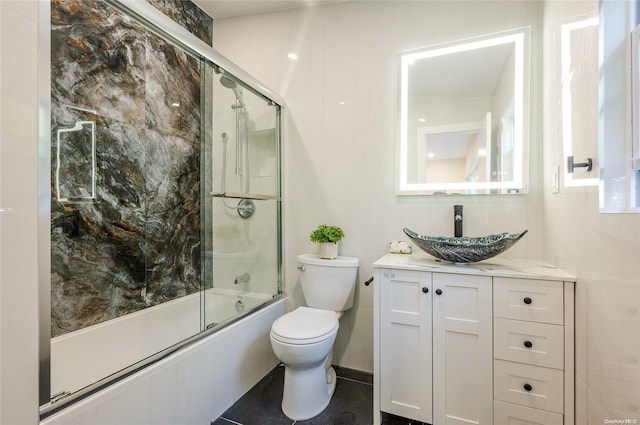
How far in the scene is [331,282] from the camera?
188 cm

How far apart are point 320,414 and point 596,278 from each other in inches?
55.8

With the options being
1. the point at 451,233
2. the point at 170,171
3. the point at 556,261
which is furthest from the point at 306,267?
the point at 556,261

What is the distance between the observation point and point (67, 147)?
1.52m

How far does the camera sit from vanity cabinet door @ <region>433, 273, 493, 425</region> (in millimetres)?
1327

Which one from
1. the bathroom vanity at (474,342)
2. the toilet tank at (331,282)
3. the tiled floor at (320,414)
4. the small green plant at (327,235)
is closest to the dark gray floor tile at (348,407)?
the tiled floor at (320,414)

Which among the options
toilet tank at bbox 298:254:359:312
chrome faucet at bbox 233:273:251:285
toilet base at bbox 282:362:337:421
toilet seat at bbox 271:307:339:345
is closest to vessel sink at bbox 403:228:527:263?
toilet tank at bbox 298:254:359:312

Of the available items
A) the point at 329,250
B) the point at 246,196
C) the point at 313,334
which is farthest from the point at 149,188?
the point at 313,334

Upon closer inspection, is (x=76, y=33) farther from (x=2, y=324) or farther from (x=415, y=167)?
(x=415, y=167)

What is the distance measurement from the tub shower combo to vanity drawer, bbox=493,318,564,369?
1.39 metres

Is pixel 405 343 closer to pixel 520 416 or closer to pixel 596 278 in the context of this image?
pixel 520 416

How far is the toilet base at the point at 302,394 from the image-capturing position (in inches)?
61.3

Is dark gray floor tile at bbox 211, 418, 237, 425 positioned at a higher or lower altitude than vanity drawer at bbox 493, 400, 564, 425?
lower

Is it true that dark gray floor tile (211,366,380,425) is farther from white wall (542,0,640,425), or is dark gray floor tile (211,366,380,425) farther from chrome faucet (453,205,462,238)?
chrome faucet (453,205,462,238)

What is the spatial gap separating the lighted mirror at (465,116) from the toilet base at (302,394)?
122 cm
